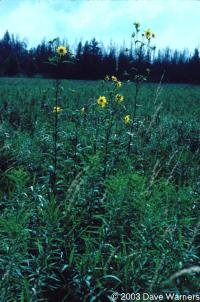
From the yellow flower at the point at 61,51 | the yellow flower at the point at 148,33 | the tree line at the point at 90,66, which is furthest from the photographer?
the tree line at the point at 90,66

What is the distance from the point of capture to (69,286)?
8.04 ft

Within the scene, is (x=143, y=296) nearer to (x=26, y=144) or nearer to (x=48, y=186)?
(x=48, y=186)

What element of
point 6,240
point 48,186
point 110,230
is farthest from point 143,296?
point 48,186

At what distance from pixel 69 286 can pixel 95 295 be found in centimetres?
21

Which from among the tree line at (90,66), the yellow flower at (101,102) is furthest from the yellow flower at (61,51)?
the tree line at (90,66)

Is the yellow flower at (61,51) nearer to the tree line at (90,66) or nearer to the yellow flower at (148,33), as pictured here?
the yellow flower at (148,33)

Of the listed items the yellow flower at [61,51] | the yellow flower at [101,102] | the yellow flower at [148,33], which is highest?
the yellow flower at [148,33]

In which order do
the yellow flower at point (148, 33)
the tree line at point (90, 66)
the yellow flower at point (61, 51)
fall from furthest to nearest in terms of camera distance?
1. the tree line at point (90, 66)
2. the yellow flower at point (148, 33)
3. the yellow flower at point (61, 51)

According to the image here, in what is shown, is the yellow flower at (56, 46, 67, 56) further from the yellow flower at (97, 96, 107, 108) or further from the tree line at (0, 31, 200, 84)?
the tree line at (0, 31, 200, 84)

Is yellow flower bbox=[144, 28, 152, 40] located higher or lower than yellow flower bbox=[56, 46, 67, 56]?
higher

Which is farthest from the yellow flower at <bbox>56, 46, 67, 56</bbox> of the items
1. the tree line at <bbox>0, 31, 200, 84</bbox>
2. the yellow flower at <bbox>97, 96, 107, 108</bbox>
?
the tree line at <bbox>0, 31, 200, 84</bbox>

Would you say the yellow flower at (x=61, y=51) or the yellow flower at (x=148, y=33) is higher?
the yellow flower at (x=148, y=33)

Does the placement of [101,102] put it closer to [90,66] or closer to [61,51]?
[61,51]

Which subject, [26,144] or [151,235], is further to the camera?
[26,144]
